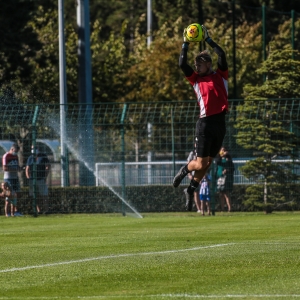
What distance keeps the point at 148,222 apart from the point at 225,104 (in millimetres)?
7437

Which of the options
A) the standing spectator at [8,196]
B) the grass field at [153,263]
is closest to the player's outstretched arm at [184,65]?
the grass field at [153,263]

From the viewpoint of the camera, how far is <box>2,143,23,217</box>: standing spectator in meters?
24.3

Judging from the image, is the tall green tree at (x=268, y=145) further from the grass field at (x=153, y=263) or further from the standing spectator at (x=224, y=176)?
the grass field at (x=153, y=263)

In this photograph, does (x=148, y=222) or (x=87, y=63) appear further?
(x=87, y=63)

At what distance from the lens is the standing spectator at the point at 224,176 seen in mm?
24281

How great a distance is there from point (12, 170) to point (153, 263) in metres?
15.0

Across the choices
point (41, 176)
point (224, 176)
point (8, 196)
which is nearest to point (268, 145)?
point (224, 176)

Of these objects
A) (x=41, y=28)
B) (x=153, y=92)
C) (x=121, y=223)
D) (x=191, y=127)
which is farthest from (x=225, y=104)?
(x=41, y=28)

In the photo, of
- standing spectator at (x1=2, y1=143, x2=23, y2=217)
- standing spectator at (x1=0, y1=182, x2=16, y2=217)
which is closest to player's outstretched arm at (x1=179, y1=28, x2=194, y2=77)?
standing spectator at (x1=2, y1=143, x2=23, y2=217)

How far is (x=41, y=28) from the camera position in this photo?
5094cm

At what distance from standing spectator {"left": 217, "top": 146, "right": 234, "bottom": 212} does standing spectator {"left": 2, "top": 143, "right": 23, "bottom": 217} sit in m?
5.10

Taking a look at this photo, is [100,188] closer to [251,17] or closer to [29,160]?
[29,160]

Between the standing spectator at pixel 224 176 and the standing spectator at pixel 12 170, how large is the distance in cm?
510

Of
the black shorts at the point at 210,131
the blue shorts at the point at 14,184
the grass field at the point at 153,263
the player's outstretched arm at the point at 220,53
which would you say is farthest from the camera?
the blue shorts at the point at 14,184
